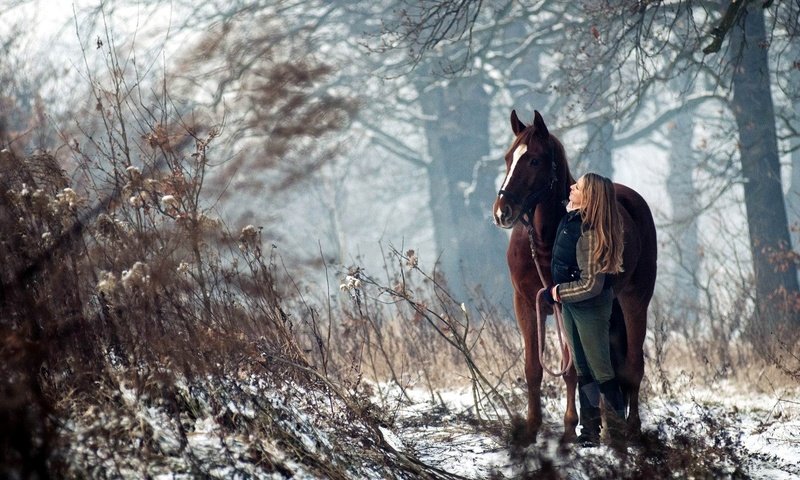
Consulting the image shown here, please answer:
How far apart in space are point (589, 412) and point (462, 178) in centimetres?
1947

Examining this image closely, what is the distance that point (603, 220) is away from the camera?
15.6 ft

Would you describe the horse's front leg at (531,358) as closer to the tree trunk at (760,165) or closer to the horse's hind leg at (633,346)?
the horse's hind leg at (633,346)

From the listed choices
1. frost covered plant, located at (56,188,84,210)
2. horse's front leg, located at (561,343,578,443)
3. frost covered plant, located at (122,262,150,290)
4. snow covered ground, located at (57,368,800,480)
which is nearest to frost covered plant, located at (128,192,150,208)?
frost covered plant, located at (56,188,84,210)

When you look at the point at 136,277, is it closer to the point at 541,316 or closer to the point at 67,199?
the point at 67,199

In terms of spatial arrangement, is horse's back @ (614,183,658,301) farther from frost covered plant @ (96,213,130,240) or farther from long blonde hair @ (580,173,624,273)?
frost covered plant @ (96,213,130,240)

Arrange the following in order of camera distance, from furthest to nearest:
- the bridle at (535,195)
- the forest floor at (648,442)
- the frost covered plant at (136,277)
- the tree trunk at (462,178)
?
the tree trunk at (462,178) < the bridle at (535,195) < the forest floor at (648,442) < the frost covered plant at (136,277)

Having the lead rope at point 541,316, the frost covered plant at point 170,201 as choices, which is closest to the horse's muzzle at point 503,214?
the lead rope at point 541,316

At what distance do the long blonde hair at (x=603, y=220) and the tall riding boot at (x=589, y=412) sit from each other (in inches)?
30.3

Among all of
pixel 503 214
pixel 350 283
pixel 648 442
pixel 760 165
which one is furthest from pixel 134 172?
pixel 760 165

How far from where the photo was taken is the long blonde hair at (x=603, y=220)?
4.74 meters

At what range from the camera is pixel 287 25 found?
1742cm

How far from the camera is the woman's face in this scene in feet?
15.8

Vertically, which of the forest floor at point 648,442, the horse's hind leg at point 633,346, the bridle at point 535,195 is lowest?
the forest floor at point 648,442

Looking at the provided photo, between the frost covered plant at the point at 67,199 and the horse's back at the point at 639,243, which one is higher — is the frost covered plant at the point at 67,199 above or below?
above
